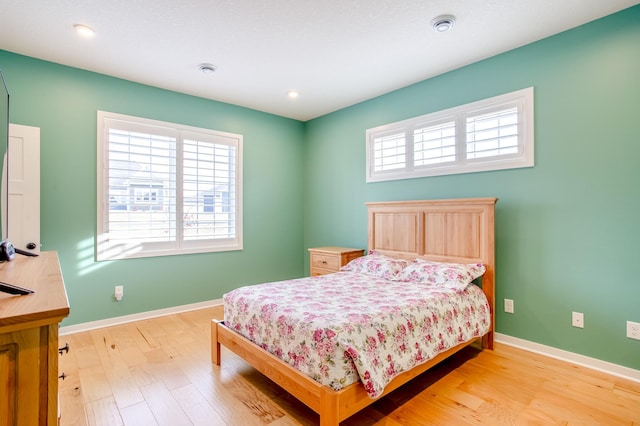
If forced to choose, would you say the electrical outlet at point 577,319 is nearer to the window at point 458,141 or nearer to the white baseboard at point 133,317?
the window at point 458,141

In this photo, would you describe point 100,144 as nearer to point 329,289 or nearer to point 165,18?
point 165,18

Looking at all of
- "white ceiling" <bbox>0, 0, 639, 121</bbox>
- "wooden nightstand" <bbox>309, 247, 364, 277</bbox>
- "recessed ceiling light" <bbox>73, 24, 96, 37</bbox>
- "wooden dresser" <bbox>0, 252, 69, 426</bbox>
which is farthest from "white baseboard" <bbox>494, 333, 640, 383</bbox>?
"recessed ceiling light" <bbox>73, 24, 96, 37</bbox>

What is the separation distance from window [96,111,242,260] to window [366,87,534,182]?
6.45 ft

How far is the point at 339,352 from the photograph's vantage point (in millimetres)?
1667

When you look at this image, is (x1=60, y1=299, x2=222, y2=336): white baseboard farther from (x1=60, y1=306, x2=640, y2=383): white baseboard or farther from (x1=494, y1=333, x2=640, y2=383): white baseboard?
(x1=494, y1=333, x2=640, y2=383): white baseboard

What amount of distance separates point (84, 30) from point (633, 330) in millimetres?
4773

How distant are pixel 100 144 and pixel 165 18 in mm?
1661

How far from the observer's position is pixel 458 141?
10.8ft

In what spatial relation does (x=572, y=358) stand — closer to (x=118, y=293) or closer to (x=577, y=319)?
(x=577, y=319)

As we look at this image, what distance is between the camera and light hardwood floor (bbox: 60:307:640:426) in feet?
6.26

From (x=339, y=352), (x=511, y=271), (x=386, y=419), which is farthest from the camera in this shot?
(x=511, y=271)

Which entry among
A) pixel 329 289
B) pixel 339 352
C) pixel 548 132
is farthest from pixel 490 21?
pixel 339 352

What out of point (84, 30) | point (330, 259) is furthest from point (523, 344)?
point (84, 30)

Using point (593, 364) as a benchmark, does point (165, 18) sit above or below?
above
